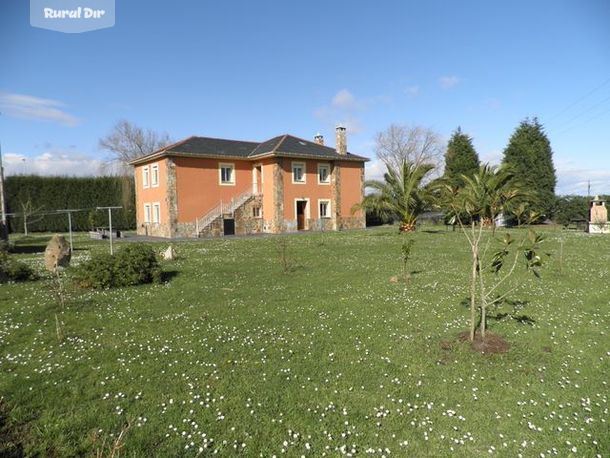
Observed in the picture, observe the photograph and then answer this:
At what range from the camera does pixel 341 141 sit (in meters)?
35.8

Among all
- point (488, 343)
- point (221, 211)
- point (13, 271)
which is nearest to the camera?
point (488, 343)

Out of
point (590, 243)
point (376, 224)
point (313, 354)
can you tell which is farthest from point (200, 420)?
point (376, 224)

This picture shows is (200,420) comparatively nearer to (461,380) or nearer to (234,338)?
(234,338)

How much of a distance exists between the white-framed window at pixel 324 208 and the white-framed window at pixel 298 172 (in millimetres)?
2658

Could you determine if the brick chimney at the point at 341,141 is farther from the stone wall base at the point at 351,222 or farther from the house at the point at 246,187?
the stone wall base at the point at 351,222

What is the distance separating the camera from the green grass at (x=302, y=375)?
12.3ft

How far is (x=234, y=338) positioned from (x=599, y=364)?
517 centimetres

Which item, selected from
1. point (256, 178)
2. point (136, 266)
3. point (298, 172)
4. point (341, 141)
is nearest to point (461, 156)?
point (341, 141)

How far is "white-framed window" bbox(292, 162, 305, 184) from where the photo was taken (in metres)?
32.3

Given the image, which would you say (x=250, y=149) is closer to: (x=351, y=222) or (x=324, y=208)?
(x=324, y=208)

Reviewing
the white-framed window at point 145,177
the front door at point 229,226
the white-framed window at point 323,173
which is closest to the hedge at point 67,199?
the white-framed window at point 145,177

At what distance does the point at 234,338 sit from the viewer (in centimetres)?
628

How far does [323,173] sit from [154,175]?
13.9m

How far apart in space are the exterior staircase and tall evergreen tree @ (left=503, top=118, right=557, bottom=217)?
78.5 ft
